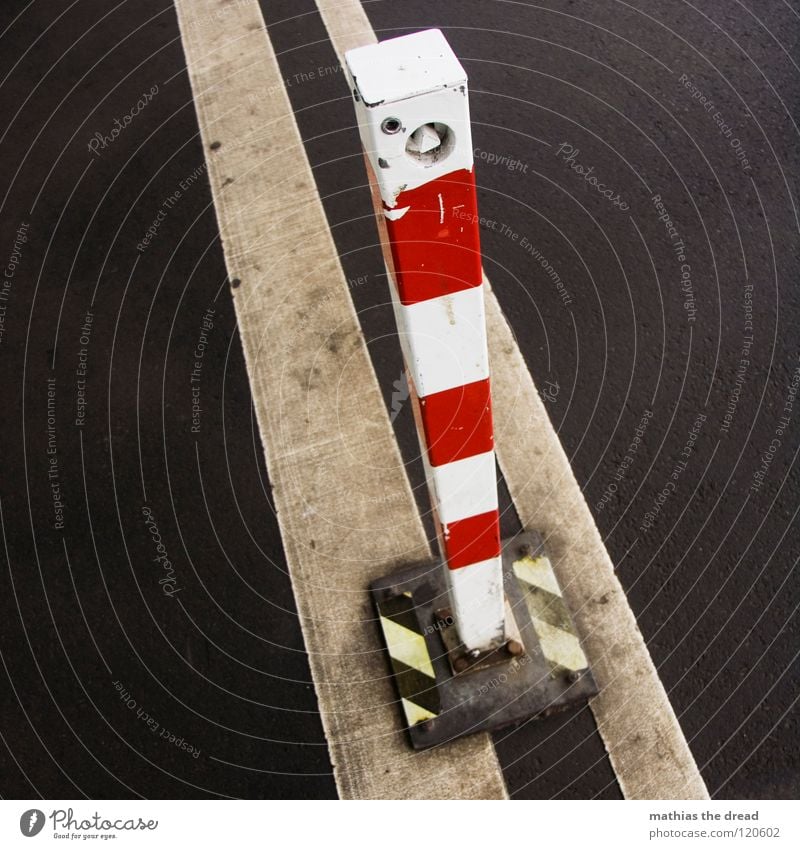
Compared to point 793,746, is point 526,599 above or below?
above

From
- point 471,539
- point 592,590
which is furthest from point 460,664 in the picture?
point 471,539

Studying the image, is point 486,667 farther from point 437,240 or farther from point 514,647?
point 437,240

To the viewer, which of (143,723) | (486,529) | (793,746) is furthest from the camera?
(143,723)

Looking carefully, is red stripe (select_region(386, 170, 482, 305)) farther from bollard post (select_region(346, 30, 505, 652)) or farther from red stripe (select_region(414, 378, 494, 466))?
red stripe (select_region(414, 378, 494, 466))

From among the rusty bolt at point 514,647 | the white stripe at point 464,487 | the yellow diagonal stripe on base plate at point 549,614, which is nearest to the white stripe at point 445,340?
the white stripe at point 464,487

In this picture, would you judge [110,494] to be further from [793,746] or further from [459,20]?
[459,20]

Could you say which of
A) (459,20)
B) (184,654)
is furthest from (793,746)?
(459,20)
